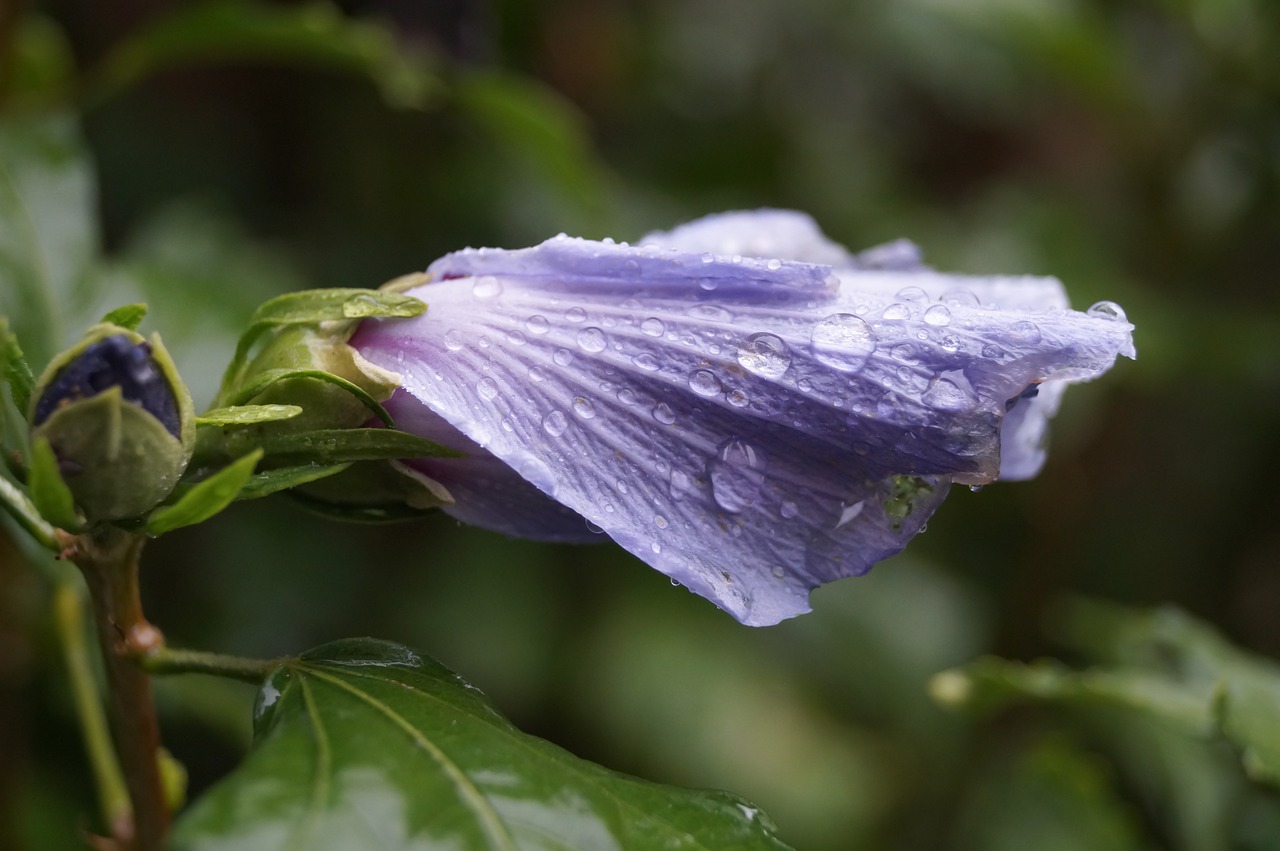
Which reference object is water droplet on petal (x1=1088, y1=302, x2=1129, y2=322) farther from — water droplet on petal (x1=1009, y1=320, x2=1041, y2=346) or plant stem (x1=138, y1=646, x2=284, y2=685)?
plant stem (x1=138, y1=646, x2=284, y2=685)

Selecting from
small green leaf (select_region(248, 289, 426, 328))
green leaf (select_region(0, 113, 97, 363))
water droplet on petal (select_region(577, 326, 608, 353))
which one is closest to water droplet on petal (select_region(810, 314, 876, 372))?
water droplet on petal (select_region(577, 326, 608, 353))

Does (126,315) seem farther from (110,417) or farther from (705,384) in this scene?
(705,384)

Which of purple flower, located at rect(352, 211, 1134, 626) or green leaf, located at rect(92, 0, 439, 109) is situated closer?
purple flower, located at rect(352, 211, 1134, 626)

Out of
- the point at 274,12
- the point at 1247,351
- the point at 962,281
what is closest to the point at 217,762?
the point at 274,12

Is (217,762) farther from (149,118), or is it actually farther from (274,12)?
(149,118)

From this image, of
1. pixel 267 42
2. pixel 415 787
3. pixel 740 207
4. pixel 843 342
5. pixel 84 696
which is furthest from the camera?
pixel 740 207

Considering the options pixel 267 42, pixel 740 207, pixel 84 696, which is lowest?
pixel 84 696

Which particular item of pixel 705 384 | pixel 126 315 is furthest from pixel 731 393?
pixel 126 315

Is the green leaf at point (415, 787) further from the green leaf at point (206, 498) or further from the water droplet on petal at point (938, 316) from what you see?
the water droplet on petal at point (938, 316)
